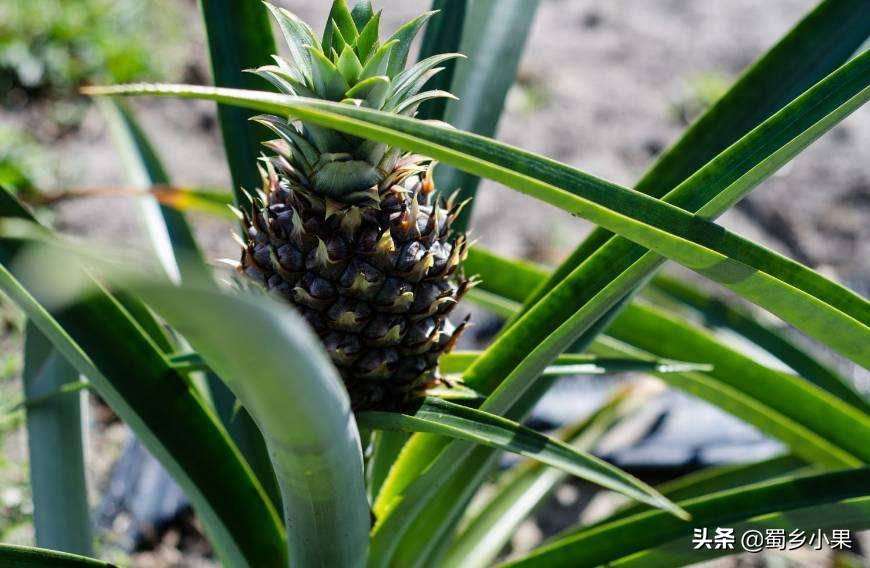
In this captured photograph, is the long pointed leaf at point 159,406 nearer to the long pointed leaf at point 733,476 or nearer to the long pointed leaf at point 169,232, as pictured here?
the long pointed leaf at point 169,232

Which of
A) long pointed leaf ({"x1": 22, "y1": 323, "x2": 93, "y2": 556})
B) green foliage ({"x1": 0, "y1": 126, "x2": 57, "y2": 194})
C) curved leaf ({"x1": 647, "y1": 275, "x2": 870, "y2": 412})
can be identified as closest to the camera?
long pointed leaf ({"x1": 22, "y1": 323, "x2": 93, "y2": 556})

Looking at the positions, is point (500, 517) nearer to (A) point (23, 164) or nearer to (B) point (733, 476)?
(B) point (733, 476)

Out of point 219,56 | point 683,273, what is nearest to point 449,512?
point 219,56

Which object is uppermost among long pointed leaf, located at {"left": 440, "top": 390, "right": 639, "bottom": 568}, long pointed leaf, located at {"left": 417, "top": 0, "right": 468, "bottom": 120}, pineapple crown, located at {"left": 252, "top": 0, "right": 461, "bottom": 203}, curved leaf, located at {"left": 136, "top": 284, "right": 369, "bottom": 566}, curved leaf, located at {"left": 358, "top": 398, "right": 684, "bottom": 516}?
long pointed leaf, located at {"left": 417, "top": 0, "right": 468, "bottom": 120}

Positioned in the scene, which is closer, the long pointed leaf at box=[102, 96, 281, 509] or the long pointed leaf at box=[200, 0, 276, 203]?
the long pointed leaf at box=[200, 0, 276, 203]

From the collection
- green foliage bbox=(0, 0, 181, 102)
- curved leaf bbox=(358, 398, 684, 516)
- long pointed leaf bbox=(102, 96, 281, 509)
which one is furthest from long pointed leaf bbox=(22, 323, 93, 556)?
green foliage bbox=(0, 0, 181, 102)

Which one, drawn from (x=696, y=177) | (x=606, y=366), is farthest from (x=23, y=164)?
(x=696, y=177)

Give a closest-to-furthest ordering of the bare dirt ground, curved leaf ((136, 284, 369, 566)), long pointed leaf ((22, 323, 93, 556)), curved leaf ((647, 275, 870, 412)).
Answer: curved leaf ((136, 284, 369, 566))
long pointed leaf ((22, 323, 93, 556))
curved leaf ((647, 275, 870, 412))
the bare dirt ground

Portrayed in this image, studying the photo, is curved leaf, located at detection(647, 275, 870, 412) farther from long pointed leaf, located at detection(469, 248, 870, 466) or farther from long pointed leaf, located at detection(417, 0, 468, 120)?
long pointed leaf, located at detection(417, 0, 468, 120)

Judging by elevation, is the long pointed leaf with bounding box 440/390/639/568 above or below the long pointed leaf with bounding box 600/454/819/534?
below

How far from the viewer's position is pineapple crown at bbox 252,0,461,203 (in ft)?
2.32

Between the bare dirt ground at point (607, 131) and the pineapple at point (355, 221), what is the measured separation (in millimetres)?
1177

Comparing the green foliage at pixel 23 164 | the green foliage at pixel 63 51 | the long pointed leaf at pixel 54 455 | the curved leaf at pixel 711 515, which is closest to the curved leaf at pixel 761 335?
the curved leaf at pixel 711 515

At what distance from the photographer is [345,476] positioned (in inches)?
24.2
